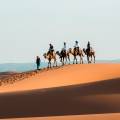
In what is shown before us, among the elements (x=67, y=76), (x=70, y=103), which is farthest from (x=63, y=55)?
(x=70, y=103)

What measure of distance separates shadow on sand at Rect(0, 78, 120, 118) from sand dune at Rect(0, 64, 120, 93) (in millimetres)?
17240

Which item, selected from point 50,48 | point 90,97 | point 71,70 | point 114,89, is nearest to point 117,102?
point 90,97

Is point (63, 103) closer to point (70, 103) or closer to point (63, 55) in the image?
point (70, 103)

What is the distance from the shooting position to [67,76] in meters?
52.4

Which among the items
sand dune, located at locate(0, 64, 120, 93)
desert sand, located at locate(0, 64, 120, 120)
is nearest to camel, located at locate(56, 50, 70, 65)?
sand dune, located at locate(0, 64, 120, 93)

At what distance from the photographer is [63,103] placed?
2388 cm

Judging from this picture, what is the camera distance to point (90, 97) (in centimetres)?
2517

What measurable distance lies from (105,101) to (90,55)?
39.5 m

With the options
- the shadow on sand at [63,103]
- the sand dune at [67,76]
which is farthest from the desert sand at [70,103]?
the sand dune at [67,76]

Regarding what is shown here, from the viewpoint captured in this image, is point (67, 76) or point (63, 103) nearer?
point (63, 103)

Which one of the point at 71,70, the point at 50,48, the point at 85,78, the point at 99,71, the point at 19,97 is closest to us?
Result: the point at 19,97

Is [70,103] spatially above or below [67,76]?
above

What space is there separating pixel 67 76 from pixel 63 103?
2857 cm

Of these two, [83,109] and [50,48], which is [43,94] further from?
[50,48]
